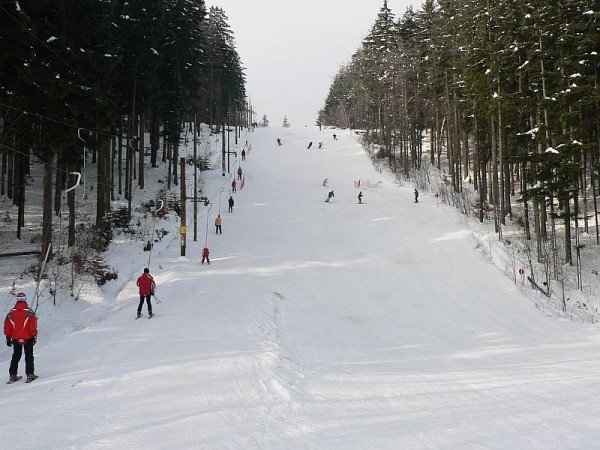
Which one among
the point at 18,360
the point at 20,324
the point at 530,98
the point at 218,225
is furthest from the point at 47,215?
the point at 530,98

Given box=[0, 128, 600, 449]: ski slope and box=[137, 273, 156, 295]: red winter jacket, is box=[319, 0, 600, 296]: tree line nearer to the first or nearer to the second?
box=[0, 128, 600, 449]: ski slope

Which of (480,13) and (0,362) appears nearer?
(0,362)

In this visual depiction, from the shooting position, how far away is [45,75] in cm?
1606

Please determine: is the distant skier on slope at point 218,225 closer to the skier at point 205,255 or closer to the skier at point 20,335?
the skier at point 205,255

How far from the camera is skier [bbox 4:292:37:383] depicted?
8195 mm

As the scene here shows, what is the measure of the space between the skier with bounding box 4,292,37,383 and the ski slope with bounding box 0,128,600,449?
332 millimetres

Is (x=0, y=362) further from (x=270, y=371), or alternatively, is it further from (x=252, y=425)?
(x=252, y=425)

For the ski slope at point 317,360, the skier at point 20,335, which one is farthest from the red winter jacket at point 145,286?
the skier at point 20,335

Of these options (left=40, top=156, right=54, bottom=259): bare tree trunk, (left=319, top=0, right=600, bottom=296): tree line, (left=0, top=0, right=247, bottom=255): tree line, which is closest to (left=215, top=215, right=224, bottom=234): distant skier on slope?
(left=0, top=0, right=247, bottom=255): tree line

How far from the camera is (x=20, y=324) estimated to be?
27.6ft

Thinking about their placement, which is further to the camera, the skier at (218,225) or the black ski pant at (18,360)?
the skier at (218,225)

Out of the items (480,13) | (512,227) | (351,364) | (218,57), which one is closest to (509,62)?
(480,13)

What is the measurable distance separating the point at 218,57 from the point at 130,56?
36.2 metres

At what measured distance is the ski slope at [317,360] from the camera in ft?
21.0
